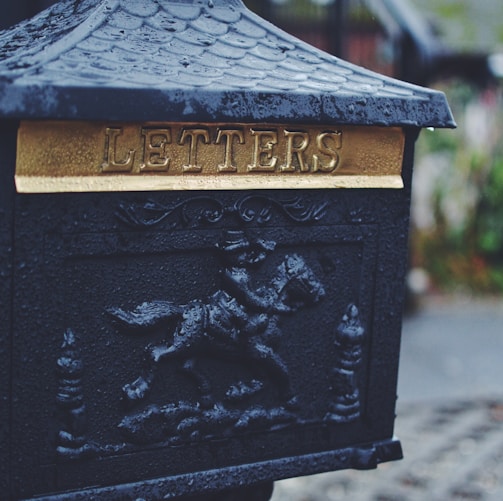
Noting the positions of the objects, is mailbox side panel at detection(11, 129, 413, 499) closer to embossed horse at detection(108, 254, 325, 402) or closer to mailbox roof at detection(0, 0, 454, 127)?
embossed horse at detection(108, 254, 325, 402)

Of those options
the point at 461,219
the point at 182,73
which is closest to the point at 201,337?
the point at 182,73

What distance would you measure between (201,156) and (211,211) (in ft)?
0.35

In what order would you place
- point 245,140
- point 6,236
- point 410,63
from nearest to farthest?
point 6,236
point 245,140
point 410,63

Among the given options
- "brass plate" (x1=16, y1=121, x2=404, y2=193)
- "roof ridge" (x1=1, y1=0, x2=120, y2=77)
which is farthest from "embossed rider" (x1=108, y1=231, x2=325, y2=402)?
"roof ridge" (x1=1, y1=0, x2=120, y2=77)

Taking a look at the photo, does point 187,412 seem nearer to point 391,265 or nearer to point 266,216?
point 266,216

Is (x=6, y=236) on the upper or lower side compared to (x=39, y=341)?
upper

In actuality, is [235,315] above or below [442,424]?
above

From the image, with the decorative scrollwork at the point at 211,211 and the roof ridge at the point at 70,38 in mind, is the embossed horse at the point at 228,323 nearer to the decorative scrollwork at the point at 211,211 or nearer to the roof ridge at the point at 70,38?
the decorative scrollwork at the point at 211,211

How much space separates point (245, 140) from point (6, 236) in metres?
0.45

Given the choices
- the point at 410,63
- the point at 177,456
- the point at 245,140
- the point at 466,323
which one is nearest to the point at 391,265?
the point at 245,140

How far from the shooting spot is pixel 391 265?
69.6 inches

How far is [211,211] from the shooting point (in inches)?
61.3

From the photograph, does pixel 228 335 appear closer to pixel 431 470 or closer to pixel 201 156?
pixel 201 156

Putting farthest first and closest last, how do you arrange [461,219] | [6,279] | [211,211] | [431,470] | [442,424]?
[461,219], [442,424], [431,470], [211,211], [6,279]
